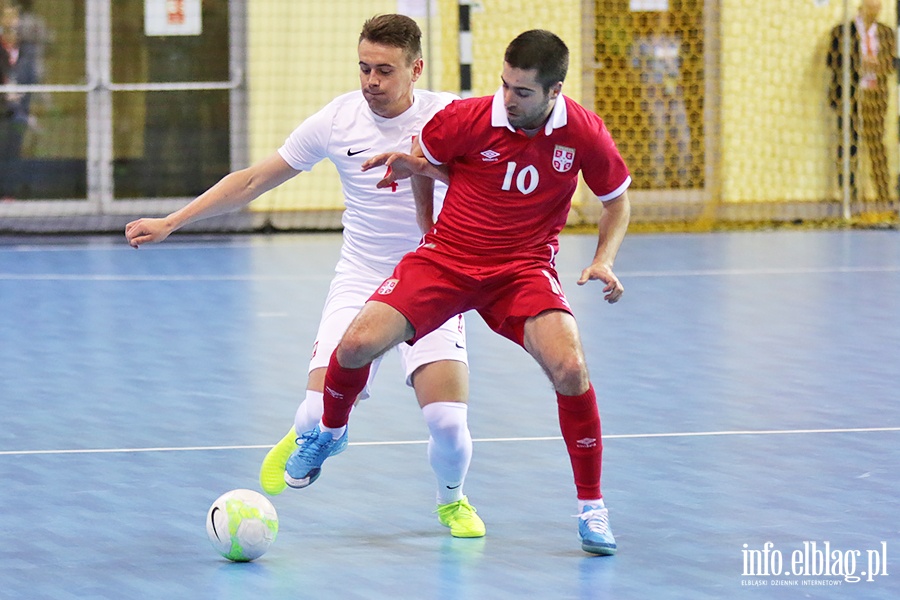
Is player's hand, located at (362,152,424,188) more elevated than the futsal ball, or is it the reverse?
player's hand, located at (362,152,424,188)

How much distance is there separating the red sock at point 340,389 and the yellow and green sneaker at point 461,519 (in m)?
0.40

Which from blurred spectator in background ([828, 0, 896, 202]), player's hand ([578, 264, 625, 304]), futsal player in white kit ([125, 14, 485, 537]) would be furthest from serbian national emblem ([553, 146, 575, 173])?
blurred spectator in background ([828, 0, 896, 202])

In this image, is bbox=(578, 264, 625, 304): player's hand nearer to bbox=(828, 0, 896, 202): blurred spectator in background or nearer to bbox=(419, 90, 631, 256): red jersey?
bbox=(419, 90, 631, 256): red jersey

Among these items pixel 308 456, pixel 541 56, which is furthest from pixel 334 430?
pixel 541 56

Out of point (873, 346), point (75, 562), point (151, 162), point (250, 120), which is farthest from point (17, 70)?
point (75, 562)

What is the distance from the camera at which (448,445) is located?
13.1ft

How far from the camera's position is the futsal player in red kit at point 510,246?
3.80 meters

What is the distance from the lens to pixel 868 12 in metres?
12.8

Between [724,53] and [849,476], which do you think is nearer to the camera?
[849,476]

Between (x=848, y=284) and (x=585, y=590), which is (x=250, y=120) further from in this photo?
(x=585, y=590)

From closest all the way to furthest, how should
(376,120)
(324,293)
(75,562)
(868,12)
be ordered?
(75,562), (376,120), (324,293), (868,12)

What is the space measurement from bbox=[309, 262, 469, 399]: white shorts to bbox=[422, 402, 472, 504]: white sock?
0.18 m

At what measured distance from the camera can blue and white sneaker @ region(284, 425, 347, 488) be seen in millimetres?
4008

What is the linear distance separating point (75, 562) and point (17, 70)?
11.1 metres
